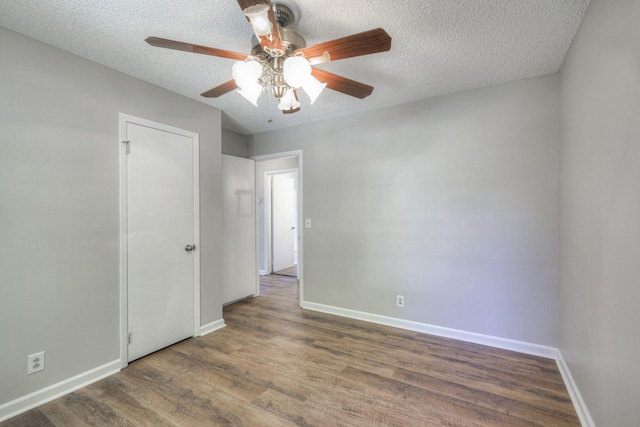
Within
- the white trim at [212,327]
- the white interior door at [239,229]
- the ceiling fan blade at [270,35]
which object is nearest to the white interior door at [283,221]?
the white interior door at [239,229]

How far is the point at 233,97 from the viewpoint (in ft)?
8.98

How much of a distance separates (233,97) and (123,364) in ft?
8.35

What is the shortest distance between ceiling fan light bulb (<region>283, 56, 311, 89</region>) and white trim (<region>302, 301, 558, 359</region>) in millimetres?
2614

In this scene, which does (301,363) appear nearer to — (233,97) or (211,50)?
(211,50)

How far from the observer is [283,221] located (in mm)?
5727

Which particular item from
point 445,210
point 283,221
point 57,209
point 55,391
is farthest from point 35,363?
point 283,221

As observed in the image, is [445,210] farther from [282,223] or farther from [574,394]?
[282,223]

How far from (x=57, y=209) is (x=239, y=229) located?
2146 mm

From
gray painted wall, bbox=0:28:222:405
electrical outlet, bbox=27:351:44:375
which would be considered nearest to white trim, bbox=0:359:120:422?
gray painted wall, bbox=0:28:222:405

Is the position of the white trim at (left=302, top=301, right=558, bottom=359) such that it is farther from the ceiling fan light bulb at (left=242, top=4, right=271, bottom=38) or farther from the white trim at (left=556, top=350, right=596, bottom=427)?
the ceiling fan light bulb at (left=242, top=4, right=271, bottom=38)

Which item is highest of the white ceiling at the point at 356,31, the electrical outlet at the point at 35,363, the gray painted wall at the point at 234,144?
the white ceiling at the point at 356,31

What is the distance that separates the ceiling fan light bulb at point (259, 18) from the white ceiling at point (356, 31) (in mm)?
461

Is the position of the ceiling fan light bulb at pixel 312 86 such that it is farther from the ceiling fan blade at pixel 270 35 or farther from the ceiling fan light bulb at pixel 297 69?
the ceiling fan blade at pixel 270 35

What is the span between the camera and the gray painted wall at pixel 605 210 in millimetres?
1076
